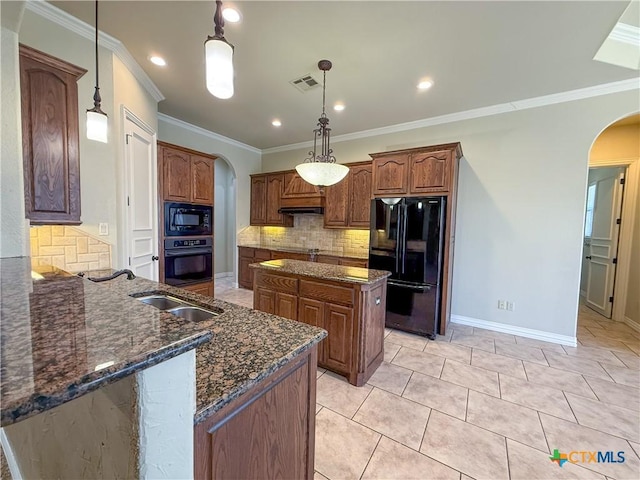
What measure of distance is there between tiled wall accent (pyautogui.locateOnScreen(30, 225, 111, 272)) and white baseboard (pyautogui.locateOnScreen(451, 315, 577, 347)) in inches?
170

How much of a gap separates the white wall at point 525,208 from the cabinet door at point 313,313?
7.84ft

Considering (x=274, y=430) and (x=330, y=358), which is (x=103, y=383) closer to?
(x=274, y=430)

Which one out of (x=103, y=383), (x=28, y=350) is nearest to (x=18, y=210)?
(x=28, y=350)

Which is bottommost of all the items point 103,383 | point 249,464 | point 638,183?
point 249,464

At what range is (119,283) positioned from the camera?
5.91ft

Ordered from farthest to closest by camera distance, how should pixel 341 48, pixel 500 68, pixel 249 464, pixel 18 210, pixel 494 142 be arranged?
pixel 494 142 → pixel 500 68 → pixel 341 48 → pixel 18 210 → pixel 249 464

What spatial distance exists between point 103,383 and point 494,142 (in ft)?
14.2

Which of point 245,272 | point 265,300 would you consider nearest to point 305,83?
point 265,300

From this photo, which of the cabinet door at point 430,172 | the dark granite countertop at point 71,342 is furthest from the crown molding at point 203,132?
the dark granite countertop at point 71,342

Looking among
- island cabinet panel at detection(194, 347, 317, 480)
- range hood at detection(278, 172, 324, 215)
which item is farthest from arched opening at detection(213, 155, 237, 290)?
island cabinet panel at detection(194, 347, 317, 480)

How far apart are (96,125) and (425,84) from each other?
312 cm

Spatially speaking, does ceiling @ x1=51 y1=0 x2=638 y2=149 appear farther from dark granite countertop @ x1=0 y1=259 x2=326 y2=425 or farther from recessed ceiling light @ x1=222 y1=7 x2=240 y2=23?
dark granite countertop @ x1=0 y1=259 x2=326 y2=425

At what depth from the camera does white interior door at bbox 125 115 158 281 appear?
8.93ft

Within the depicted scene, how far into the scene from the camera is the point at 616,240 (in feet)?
12.8
